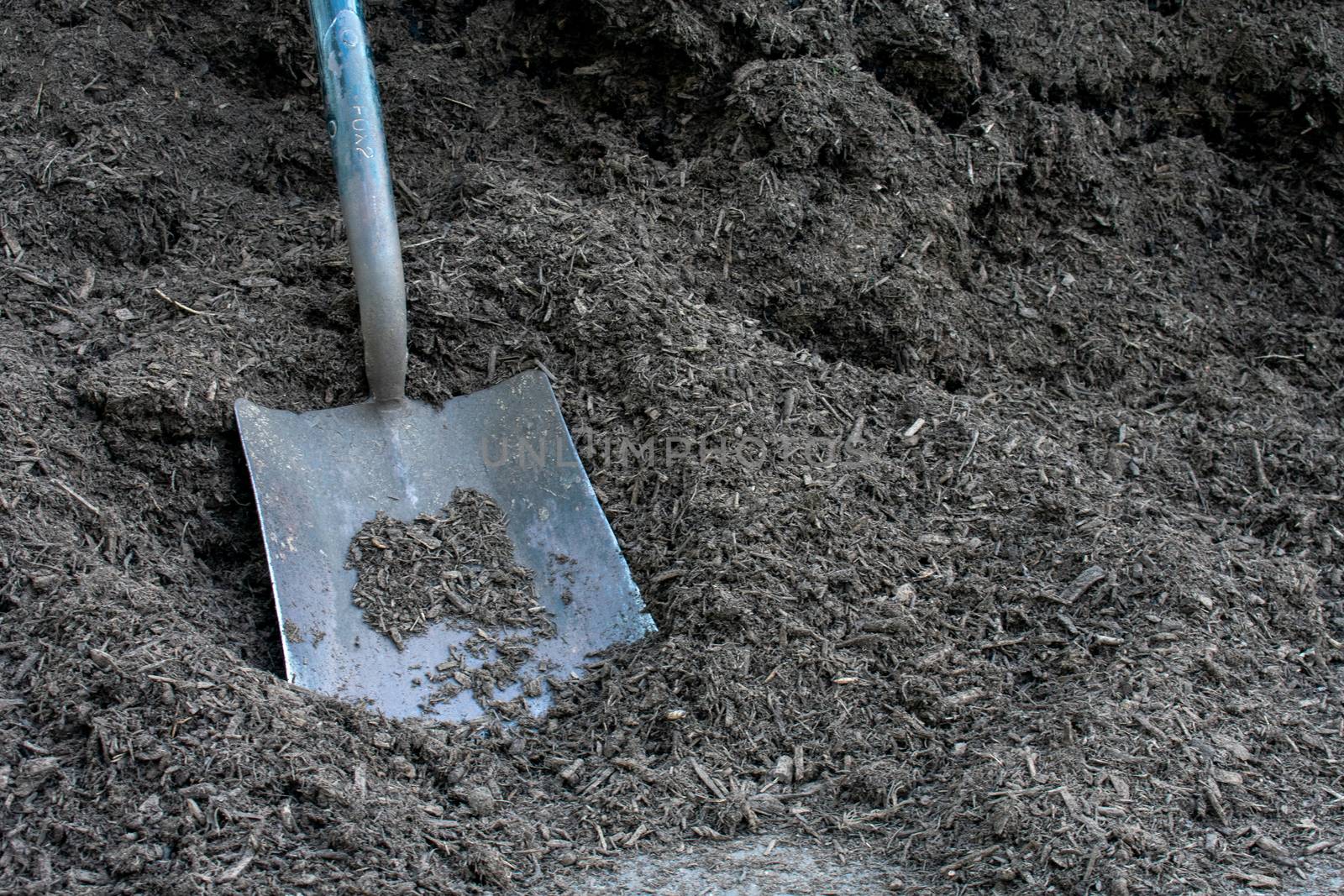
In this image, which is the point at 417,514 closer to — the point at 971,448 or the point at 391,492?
the point at 391,492

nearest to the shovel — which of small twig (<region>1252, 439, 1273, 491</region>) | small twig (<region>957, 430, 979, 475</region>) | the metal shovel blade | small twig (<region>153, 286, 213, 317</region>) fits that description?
the metal shovel blade

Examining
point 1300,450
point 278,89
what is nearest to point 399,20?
point 278,89

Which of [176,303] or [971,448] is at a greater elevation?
[971,448]

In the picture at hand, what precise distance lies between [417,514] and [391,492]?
0.29 feet

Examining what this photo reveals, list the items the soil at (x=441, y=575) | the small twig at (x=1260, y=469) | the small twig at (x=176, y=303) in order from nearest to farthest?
the soil at (x=441, y=575), the small twig at (x=176, y=303), the small twig at (x=1260, y=469)

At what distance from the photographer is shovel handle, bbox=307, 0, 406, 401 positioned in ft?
9.98

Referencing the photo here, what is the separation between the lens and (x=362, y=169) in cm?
304

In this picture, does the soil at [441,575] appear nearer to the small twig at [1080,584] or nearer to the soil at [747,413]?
the soil at [747,413]

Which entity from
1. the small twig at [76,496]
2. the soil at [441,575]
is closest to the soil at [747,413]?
the small twig at [76,496]

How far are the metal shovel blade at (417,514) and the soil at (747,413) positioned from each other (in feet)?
0.28

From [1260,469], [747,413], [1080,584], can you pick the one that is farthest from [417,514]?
[1260,469]

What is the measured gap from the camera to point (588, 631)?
3.00 meters

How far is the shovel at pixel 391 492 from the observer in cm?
287

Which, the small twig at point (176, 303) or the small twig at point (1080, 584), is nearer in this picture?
the small twig at point (1080, 584)
